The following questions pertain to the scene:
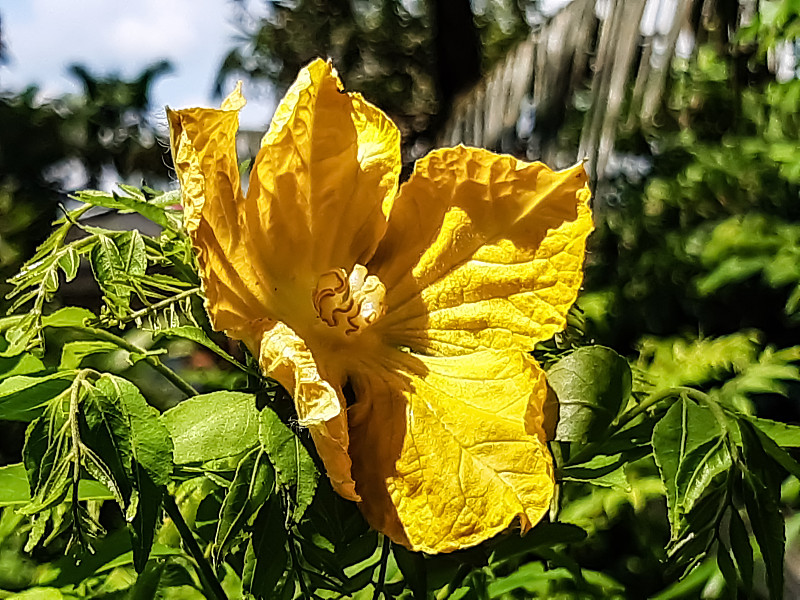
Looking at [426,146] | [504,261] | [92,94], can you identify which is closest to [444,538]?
[504,261]

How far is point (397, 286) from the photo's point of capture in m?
0.53

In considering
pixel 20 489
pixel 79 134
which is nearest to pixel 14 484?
pixel 20 489

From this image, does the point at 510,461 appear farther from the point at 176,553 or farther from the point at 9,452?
the point at 9,452

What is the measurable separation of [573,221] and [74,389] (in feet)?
0.91

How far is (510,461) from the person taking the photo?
1.40 ft

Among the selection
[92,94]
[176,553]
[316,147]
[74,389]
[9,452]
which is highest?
[92,94]

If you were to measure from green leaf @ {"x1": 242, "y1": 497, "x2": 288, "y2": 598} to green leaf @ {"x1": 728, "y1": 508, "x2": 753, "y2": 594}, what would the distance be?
0.24 meters

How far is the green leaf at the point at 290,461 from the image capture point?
14.9 inches

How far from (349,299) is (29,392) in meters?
0.18

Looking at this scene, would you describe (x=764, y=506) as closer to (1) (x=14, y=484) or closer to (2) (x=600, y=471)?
(2) (x=600, y=471)

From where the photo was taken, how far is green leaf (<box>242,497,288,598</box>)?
392 mm

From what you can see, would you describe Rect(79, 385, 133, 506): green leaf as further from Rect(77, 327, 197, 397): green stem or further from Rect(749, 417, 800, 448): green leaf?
Rect(749, 417, 800, 448): green leaf

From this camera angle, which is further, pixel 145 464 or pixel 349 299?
pixel 349 299

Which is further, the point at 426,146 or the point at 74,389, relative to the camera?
the point at 426,146
